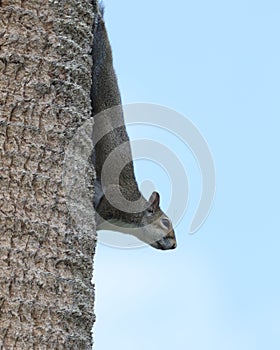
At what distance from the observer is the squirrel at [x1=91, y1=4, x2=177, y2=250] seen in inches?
152

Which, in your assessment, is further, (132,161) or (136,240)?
(136,240)

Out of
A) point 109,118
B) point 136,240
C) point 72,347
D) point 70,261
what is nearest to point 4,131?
point 70,261

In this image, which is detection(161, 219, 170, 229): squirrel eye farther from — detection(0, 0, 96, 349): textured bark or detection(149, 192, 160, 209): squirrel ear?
detection(0, 0, 96, 349): textured bark

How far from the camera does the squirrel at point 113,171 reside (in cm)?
385

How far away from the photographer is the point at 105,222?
4441mm

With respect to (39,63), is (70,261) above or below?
below

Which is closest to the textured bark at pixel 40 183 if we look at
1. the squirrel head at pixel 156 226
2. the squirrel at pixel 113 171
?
the squirrel at pixel 113 171

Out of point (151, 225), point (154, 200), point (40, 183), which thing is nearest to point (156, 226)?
point (151, 225)

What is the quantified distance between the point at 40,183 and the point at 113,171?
239 centimetres

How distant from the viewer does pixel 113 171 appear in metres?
4.27

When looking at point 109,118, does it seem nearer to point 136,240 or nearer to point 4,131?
point 136,240

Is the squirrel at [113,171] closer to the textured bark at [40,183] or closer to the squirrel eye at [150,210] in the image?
the squirrel eye at [150,210]

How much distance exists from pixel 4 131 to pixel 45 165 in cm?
11

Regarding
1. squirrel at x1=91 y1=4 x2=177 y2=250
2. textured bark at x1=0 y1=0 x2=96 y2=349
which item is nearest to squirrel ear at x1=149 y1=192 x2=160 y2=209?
squirrel at x1=91 y1=4 x2=177 y2=250
